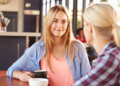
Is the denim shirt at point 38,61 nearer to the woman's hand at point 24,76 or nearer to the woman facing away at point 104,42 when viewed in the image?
the woman's hand at point 24,76

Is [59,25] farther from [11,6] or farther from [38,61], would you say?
[11,6]

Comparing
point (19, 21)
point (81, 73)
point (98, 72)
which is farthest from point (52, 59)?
point (19, 21)

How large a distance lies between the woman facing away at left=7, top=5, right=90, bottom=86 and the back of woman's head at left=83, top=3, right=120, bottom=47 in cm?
59

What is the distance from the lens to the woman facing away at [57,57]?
1.38m

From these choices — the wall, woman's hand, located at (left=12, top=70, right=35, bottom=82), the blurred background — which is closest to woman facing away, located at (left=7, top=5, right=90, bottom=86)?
woman's hand, located at (left=12, top=70, right=35, bottom=82)

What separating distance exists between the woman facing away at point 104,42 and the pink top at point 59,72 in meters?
0.53

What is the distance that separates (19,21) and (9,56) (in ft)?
16.1

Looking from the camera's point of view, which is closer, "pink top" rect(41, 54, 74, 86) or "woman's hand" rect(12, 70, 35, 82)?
"woman's hand" rect(12, 70, 35, 82)

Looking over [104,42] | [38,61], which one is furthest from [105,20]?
[38,61]

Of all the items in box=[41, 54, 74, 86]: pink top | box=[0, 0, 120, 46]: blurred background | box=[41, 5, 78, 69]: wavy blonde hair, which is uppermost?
box=[0, 0, 120, 46]: blurred background

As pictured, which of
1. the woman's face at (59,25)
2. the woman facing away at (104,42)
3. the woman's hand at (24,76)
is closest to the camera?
the woman facing away at (104,42)

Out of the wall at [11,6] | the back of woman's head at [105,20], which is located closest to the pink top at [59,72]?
the back of woman's head at [105,20]

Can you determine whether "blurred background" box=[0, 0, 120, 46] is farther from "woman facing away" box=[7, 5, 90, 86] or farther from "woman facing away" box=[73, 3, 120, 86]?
"woman facing away" box=[73, 3, 120, 86]

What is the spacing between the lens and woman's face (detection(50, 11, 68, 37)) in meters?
1.46
